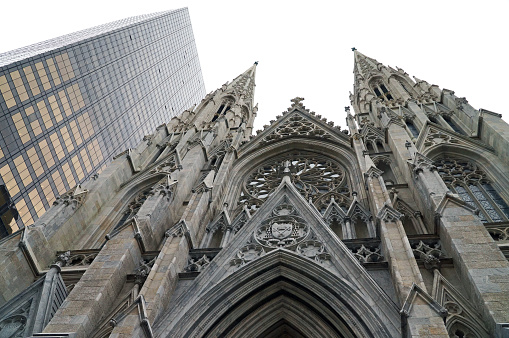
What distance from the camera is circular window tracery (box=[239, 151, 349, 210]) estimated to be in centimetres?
1800

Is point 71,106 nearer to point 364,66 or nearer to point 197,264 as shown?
point 364,66

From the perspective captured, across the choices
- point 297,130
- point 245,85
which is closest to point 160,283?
point 297,130

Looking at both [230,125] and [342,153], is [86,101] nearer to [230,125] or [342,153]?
[230,125]

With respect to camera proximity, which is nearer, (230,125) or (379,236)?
(379,236)

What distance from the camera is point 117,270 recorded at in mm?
11234

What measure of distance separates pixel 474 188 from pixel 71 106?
35380 mm

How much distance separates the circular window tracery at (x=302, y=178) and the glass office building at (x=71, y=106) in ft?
57.0

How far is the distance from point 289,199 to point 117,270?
5.95 meters

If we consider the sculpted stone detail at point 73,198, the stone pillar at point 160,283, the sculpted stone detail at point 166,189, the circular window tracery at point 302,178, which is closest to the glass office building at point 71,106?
the sculpted stone detail at point 73,198

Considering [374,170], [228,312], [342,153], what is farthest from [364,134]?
[228,312]

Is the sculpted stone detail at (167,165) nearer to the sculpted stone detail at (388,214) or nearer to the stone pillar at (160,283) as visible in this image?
the stone pillar at (160,283)

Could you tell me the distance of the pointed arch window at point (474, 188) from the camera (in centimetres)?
1430

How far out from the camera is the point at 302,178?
19688 mm

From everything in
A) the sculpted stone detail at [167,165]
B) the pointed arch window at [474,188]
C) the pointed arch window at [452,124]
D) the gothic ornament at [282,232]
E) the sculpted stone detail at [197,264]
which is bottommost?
the sculpted stone detail at [197,264]
